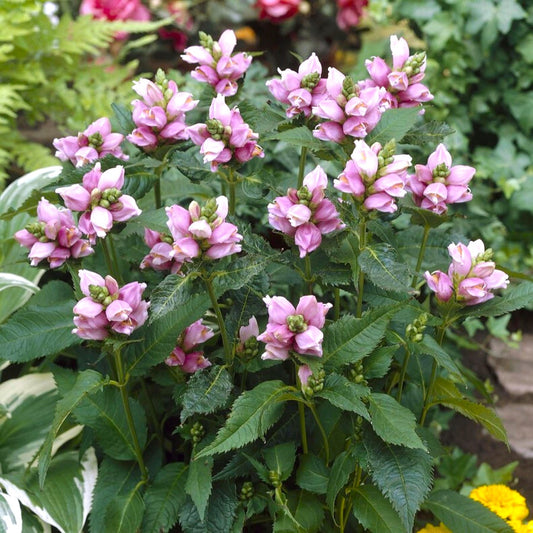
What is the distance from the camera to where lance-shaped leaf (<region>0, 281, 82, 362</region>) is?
1112mm

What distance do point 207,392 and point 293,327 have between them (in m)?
0.19

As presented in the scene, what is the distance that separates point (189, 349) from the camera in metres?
1.16

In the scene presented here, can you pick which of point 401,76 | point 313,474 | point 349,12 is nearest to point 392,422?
point 313,474

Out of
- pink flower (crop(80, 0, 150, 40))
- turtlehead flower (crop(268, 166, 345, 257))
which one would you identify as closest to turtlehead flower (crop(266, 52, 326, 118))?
turtlehead flower (crop(268, 166, 345, 257))

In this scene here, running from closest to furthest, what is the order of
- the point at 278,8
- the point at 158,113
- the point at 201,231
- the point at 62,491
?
the point at 201,231 < the point at 158,113 < the point at 62,491 < the point at 278,8

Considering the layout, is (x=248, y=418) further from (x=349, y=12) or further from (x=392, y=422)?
(x=349, y=12)

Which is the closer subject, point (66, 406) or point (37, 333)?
point (66, 406)

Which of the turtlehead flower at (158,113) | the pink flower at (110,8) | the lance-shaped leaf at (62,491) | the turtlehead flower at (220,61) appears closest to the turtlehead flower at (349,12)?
the pink flower at (110,8)

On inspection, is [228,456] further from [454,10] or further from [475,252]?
[454,10]

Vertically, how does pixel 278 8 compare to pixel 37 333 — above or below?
below

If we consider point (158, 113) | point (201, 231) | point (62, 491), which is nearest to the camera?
point (201, 231)

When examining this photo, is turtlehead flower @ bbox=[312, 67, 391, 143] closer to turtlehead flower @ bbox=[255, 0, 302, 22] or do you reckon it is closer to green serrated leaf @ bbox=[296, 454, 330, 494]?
green serrated leaf @ bbox=[296, 454, 330, 494]

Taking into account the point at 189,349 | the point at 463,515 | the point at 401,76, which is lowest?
the point at 463,515

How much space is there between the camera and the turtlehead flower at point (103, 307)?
949mm
